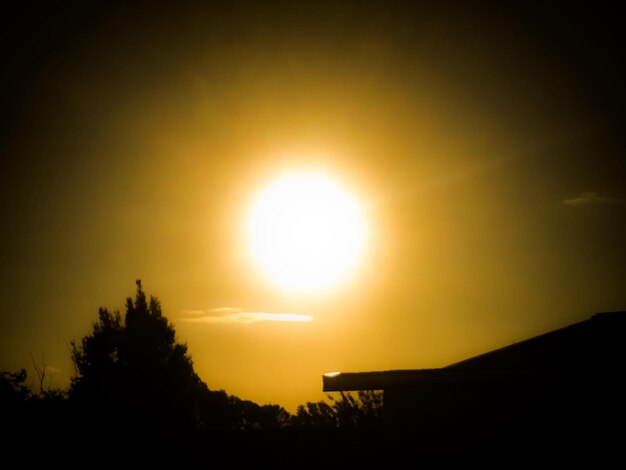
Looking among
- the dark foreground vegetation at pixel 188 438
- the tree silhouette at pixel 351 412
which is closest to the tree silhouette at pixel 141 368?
the dark foreground vegetation at pixel 188 438

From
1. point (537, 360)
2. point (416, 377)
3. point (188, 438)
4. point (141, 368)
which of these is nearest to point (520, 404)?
point (537, 360)

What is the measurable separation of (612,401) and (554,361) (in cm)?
122

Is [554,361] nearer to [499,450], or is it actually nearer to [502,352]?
[502,352]

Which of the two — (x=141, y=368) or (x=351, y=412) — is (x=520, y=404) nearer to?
(x=351, y=412)

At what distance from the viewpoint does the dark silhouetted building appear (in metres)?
7.26

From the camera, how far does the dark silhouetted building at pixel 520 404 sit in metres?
7.26

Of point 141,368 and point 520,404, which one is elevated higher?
point 141,368

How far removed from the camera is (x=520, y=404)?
25.7 ft

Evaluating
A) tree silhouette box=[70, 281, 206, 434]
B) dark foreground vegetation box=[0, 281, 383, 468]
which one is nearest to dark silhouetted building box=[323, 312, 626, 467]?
dark foreground vegetation box=[0, 281, 383, 468]

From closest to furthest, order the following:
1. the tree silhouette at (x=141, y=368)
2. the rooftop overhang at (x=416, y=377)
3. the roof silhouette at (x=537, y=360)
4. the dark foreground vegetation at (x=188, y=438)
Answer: the rooftop overhang at (x=416, y=377) < the roof silhouette at (x=537, y=360) < the dark foreground vegetation at (x=188, y=438) < the tree silhouette at (x=141, y=368)

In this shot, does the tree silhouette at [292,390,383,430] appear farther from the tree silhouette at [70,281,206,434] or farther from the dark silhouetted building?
the tree silhouette at [70,281,206,434]

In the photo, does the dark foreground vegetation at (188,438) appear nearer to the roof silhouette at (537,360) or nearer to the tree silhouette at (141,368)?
the roof silhouette at (537,360)

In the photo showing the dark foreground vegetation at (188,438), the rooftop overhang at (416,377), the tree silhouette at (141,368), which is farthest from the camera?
the tree silhouette at (141,368)

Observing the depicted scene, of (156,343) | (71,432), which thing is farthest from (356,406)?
(156,343)
